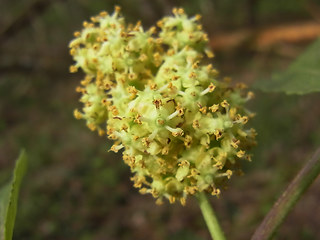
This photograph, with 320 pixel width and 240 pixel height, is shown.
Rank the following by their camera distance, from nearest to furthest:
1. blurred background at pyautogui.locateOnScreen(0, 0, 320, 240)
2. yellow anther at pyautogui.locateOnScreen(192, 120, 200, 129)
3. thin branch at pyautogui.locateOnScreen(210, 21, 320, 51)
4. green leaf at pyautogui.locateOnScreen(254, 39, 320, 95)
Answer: yellow anther at pyautogui.locateOnScreen(192, 120, 200, 129), green leaf at pyautogui.locateOnScreen(254, 39, 320, 95), blurred background at pyautogui.locateOnScreen(0, 0, 320, 240), thin branch at pyautogui.locateOnScreen(210, 21, 320, 51)

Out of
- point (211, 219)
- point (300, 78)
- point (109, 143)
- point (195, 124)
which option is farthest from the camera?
point (109, 143)

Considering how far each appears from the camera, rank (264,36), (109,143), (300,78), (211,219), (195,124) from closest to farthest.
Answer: (195,124)
(211,219)
(300,78)
(109,143)
(264,36)

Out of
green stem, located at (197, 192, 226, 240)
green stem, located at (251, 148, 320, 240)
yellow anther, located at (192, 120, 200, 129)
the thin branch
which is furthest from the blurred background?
yellow anther, located at (192, 120, 200, 129)

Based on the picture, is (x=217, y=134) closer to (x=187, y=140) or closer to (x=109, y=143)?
(x=187, y=140)

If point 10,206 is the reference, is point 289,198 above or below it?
below

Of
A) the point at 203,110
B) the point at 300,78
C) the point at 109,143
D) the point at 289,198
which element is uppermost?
the point at 109,143

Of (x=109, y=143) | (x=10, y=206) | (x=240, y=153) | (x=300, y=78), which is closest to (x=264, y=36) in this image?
(x=109, y=143)

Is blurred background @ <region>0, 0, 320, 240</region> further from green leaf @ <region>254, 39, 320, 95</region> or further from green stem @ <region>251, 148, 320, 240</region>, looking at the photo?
green stem @ <region>251, 148, 320, 240</region>
